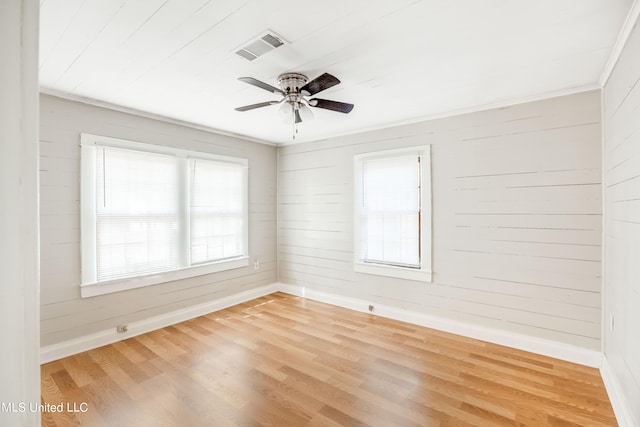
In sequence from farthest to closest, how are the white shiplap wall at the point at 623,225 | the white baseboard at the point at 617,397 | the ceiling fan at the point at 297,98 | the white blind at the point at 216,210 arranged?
the white blind at the point at 216,210 → the ceiling fan at the point at 297,98 → the white baseboard at the point at 617,397 → the white shiplap wall at the point at 623,225

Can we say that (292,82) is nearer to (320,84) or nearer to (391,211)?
(320,84)

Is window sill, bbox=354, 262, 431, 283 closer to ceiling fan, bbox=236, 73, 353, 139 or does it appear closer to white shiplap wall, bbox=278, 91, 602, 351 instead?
white shiplap wall, bbox=278, 91, 602, 351

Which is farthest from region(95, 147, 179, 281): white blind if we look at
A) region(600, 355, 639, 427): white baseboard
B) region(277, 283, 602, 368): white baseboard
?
region(600, 355, 639, 427): white baseboard

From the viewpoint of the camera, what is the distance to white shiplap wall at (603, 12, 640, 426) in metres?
1.84

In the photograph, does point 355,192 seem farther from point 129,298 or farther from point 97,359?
point 97,359

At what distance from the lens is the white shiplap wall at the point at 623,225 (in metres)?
1.84

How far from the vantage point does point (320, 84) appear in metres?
2.26

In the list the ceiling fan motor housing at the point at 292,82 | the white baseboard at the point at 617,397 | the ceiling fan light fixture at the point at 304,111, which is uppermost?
the ceiling fan motor housing at the point at 292,82

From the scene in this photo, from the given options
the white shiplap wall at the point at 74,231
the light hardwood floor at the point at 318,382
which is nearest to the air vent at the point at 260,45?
the white shiplap wall at the point at 74,231

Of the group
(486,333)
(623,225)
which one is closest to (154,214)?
(486,333)

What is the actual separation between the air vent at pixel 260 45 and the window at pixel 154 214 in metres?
2.04

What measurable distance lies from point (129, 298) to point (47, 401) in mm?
1228

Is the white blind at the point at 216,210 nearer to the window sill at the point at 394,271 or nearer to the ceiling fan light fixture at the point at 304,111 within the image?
the window sill at the point at 394,271

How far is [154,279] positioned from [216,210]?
1.17 metres
